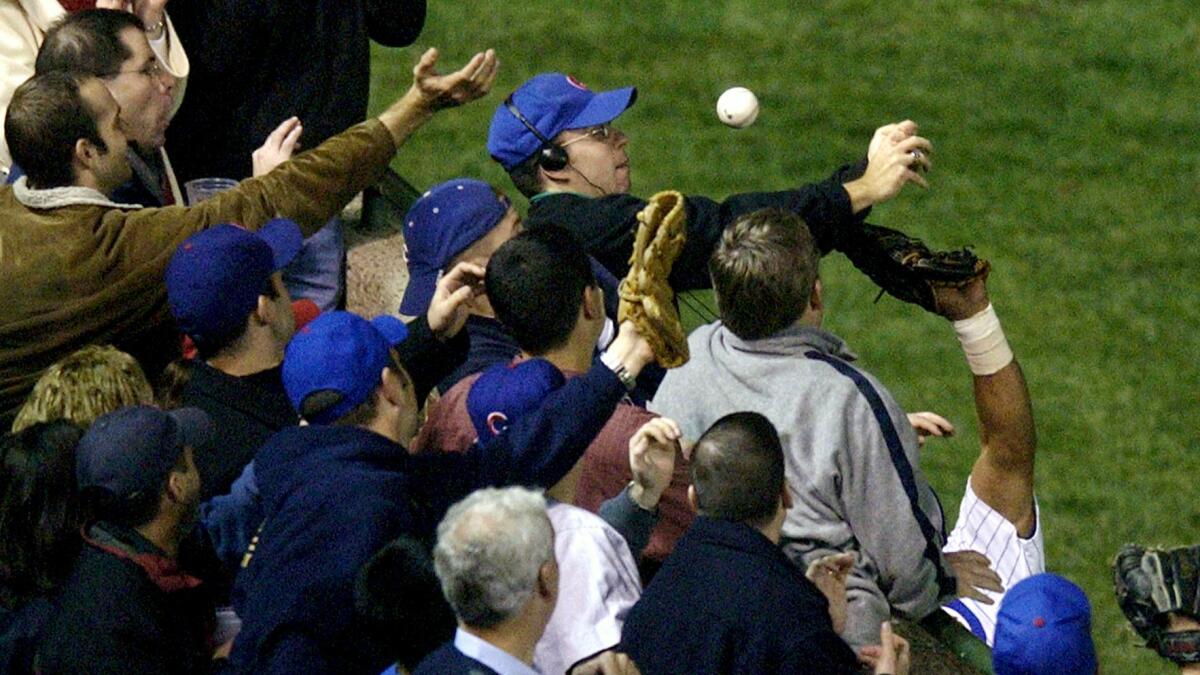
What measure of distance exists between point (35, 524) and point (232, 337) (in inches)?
29.8

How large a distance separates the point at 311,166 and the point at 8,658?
1.60m

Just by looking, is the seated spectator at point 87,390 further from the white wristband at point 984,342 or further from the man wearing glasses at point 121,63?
the white wristband at point 984,342

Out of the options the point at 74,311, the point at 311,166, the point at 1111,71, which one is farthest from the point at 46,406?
the point at 1111,71

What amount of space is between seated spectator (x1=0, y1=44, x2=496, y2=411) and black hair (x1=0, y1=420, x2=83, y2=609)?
825 millimetres

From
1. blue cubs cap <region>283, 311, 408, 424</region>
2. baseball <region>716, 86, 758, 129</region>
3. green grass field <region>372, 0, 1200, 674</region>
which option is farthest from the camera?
green grass field <region>372, 0, 1200, 674</region>

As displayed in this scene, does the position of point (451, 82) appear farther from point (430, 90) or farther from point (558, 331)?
point (558, 331)

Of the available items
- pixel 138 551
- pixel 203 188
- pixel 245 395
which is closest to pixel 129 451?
pixel 138 551

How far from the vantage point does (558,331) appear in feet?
16.5

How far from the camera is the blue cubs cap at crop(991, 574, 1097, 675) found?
4621 millimetres

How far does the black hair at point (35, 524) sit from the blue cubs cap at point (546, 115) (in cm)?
200

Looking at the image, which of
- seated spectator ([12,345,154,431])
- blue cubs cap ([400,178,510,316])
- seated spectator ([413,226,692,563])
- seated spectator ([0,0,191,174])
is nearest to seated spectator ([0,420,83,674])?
seated spectator ([12,345,154,431])

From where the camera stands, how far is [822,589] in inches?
180

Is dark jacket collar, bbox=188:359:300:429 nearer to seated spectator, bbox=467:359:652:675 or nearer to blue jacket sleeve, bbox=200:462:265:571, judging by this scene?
blue jacket sleeve, bbox=200:462:265:571

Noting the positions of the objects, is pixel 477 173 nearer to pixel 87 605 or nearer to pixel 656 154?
pixel 656 154
